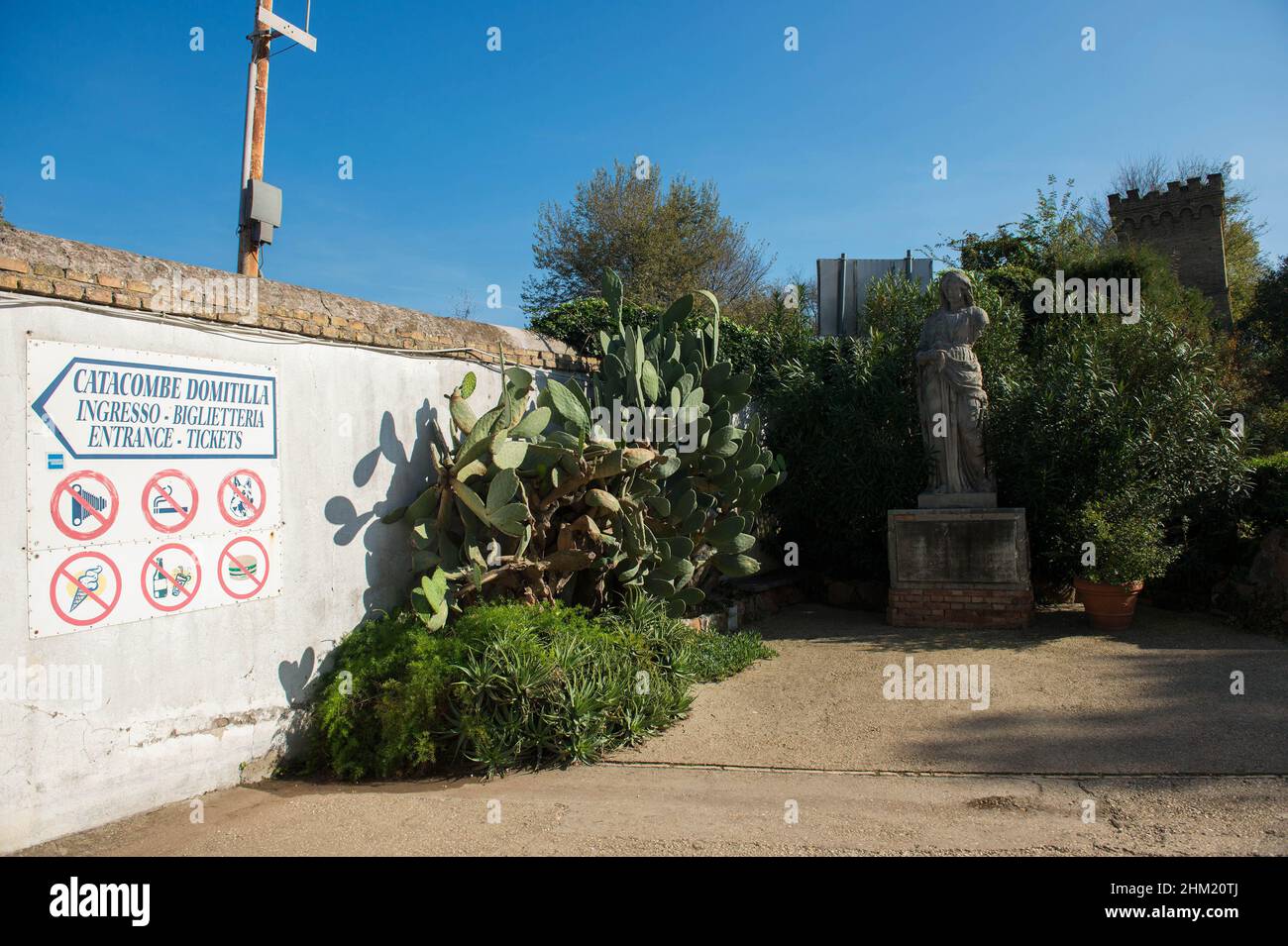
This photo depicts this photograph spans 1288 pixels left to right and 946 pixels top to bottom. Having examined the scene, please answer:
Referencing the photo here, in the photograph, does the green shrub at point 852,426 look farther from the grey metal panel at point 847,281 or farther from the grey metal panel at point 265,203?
the grey metal panel at point 265,203

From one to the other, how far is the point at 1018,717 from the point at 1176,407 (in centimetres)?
426

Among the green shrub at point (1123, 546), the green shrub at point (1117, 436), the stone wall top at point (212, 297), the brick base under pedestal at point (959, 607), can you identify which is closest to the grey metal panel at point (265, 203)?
the stone wall top at point (212, 297)

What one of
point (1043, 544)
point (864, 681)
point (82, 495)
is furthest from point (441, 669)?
point (1043, 544)

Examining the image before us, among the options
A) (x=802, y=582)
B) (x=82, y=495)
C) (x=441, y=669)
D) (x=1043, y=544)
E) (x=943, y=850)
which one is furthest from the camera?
(x=802, y=582)

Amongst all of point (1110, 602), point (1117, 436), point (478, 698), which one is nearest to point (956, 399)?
point (1117, 436)

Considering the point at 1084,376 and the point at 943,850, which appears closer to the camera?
the point at 943,850

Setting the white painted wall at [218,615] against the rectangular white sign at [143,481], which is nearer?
the white painted wall at [218,615]

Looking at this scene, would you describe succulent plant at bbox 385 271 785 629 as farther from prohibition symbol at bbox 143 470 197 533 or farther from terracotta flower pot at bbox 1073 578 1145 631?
terracotta flower pot at bbox 1073 578 1145 631

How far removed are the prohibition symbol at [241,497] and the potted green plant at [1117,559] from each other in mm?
6707

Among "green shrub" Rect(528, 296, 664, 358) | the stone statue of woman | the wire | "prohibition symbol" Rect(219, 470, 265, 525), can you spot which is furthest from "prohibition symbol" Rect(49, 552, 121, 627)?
the stone statue of woman

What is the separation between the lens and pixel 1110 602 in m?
7.43

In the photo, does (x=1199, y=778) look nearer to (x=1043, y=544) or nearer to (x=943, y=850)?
(x=943, y=850)

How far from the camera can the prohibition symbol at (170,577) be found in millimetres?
4169

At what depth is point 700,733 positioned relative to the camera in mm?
5230
